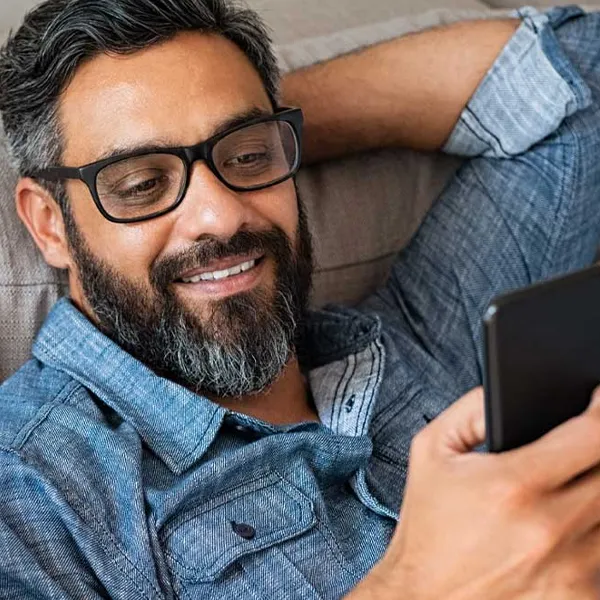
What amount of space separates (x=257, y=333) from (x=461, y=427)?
43 centimetres

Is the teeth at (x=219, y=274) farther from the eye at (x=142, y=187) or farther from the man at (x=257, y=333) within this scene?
the eye at (x=142, y=187)

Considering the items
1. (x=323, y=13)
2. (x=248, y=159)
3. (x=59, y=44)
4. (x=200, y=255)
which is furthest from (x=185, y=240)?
(x=323, y=13)

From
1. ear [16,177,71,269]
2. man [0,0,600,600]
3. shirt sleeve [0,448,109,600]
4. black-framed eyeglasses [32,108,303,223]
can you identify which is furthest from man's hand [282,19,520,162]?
shirt sleeve [0,448,109,600]

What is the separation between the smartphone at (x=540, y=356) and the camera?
63 centimetres

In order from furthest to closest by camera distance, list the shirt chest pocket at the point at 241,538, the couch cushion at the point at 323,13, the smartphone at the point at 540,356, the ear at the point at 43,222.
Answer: the couch cushion at the point at 323,13 → the ear at the point at 43,222 → the shirt chest pocket at the point at 241,538 → the smartphone at the point at 540,356

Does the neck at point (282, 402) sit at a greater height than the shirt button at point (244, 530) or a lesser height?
lesser

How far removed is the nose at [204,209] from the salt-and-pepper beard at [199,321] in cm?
2

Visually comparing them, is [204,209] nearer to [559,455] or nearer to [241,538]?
[241,538]

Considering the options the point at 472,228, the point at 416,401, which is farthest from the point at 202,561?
the point at 472,228

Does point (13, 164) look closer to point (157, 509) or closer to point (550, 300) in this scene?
point (157, 509)

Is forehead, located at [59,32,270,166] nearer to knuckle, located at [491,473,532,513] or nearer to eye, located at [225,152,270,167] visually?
eye, located at [225,152,270,167]

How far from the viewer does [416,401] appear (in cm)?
124

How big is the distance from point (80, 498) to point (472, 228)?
75cm

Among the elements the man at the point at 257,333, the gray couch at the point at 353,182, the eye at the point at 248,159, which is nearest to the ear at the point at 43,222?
the man at the point at 257,333
